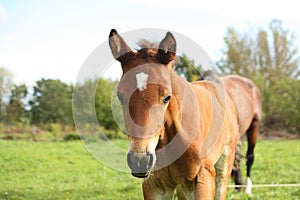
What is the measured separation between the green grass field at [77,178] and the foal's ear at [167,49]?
13.7 ft

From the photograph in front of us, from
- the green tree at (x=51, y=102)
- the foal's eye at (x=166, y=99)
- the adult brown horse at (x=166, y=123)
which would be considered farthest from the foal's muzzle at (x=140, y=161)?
the green tree at (x=51, y=102)

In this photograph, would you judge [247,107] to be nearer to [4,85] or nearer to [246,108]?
[246,108]

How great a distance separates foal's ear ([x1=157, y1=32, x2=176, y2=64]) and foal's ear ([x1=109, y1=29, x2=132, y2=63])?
0.26 m

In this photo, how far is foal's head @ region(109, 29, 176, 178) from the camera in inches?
111

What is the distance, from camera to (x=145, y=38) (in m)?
3.54

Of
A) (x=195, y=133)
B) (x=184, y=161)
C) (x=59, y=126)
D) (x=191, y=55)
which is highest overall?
(x=191, y=55)

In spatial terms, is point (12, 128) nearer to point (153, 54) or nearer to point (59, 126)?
point (59, 126)

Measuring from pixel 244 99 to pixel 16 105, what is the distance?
20.8 m

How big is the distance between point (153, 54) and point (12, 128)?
21.9m

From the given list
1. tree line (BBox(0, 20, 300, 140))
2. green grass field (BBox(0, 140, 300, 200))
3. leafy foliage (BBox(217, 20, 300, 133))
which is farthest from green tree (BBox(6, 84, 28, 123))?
leafy foliage (BBox(217, 20, 300, 133))

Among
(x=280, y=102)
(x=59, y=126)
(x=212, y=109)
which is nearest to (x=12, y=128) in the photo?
(x=59, y=126)

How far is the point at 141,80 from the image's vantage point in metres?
2.94

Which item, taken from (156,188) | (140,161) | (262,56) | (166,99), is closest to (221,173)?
(156,188)

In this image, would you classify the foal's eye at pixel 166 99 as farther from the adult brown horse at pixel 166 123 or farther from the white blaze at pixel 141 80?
the white blaze at pixel 141 80
